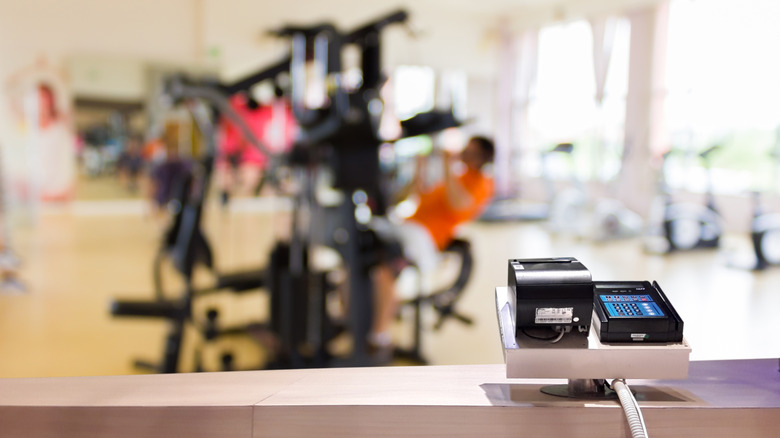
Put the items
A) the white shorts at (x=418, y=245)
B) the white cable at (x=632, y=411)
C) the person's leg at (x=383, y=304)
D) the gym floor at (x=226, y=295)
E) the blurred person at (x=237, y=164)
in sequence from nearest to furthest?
the white cable at (x=632, y=411), the gym floor at (x=226, y=295), the white shorts at (x=418, y=245), the person's leg at (x=383, y=304), the blurred person at (x=237, y=164)

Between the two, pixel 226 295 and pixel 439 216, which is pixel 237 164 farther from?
pixel 439 216

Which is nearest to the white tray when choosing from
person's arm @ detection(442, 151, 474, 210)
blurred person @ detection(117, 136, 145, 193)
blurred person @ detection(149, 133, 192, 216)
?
person's arm @ detection(442, 151, 474, 210)

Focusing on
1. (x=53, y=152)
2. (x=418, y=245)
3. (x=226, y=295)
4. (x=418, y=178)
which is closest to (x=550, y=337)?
(x=418, y=245)

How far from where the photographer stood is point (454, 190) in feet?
6.64

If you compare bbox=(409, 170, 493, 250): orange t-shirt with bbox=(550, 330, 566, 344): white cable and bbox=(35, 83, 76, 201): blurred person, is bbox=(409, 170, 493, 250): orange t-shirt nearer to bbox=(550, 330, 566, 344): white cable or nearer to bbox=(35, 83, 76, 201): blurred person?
bbox=(550, 330, 566, 344): white cable

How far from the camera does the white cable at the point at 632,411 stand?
1.89 feet

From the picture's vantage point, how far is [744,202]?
101cm

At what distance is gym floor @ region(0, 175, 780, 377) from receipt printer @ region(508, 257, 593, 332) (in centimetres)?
10

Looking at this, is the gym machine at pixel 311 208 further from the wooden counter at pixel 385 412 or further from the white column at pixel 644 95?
the wooden counter at pixel 385 412

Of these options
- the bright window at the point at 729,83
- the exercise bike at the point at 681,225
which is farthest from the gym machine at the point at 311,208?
the bright window at the point at 729,83

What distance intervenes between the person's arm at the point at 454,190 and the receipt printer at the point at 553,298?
1232 millimetres

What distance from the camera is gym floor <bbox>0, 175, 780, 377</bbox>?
2.74 ft

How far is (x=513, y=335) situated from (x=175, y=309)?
1.82 meters

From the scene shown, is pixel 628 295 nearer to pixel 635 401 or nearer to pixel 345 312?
pixel 635 401
